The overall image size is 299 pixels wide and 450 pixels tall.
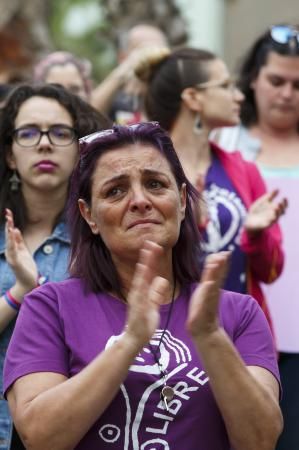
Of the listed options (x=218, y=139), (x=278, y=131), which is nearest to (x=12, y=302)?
(x=218, y=139)

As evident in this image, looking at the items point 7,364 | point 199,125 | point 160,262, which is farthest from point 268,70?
point 7,364

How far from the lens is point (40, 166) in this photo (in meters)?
4.47

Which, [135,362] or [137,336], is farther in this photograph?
[135,362]

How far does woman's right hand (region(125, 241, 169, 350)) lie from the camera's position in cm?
301

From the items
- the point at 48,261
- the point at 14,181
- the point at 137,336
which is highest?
the point at 137,336

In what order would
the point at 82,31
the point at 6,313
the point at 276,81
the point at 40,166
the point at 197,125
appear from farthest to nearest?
the point at 82,31 < the point at 276,81 < the point at 197,125 < the point at 40,166 < the point at 6,313

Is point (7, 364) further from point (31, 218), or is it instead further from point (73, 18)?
point (73, 18)

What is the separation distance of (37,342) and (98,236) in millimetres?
482

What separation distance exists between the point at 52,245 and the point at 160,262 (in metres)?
1.01

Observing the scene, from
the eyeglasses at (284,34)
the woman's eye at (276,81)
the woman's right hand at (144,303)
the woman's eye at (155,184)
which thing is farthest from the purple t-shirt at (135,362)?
the eyeglasses at (284,34)

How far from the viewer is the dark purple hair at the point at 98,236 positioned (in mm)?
3504

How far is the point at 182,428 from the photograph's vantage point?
3236mm

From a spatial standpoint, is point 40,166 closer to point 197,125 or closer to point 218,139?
point 197,125

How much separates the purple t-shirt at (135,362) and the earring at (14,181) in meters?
1.25
